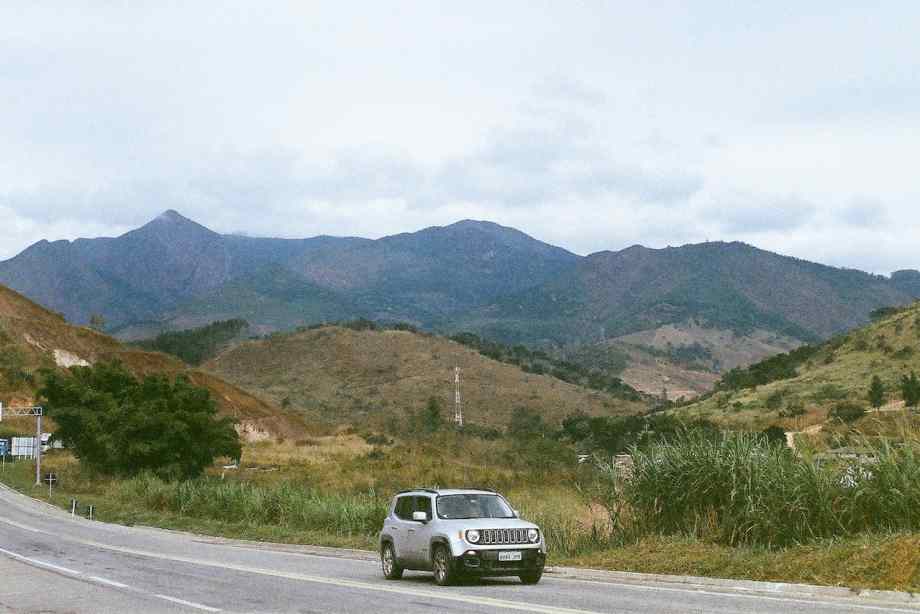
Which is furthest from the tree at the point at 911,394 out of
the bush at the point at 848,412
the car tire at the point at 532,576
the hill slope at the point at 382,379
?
the hill slope at the point at 382,379

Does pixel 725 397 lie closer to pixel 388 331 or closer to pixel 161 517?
pixel 161 517

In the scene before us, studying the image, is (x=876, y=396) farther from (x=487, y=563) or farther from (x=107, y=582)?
(x=107, y=582)

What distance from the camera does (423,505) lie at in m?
19.5

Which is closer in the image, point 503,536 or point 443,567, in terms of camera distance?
point 503,536

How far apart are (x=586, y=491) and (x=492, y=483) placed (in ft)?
113

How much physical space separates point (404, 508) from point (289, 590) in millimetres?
3092

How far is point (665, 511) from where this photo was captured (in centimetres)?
2080

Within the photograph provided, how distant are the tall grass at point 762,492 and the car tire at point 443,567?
4.65 metres

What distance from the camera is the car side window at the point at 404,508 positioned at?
19.9 metres

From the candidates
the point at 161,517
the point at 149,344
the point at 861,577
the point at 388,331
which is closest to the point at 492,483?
the point at 161,517

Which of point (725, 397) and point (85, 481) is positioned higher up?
point (725, 397)

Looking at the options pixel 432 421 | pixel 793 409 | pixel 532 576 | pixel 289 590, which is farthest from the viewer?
pixel 432 421

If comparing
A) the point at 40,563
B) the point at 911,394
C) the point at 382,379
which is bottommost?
the point at 40,563

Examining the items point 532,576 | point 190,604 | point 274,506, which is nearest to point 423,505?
point 532,576
